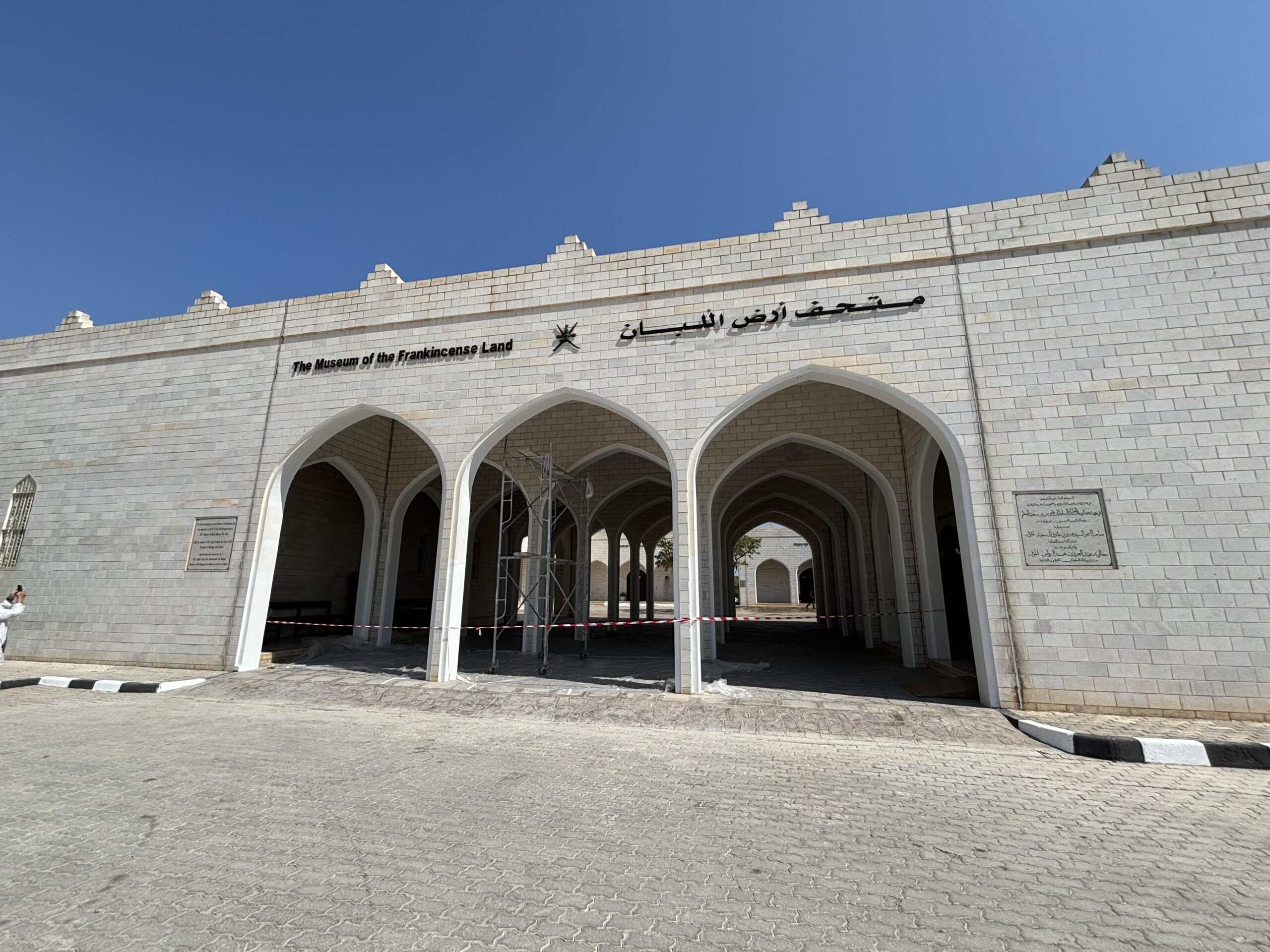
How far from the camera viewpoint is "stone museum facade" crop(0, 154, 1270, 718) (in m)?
5.56

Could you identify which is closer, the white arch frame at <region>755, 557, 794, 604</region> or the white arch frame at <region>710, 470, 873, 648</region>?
the white arch frame at <region>710, 470, 873, 648</region>

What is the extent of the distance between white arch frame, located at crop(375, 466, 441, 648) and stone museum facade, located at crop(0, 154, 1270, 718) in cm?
7

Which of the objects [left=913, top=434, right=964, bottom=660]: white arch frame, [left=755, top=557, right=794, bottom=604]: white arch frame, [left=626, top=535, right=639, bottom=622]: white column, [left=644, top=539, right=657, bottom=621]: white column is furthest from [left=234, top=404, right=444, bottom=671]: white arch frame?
[left=755, top=557, right=794, bottom=604]: white arch frame

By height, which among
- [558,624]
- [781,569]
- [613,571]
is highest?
[781,569]

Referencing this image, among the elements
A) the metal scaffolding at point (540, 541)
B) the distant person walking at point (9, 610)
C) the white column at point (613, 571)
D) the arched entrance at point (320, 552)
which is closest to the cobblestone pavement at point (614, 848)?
the metal scaffolding at point (540, 541)

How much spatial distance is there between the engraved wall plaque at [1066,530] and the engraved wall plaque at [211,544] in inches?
398

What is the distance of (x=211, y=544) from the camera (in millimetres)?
8039

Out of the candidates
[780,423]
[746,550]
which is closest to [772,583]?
[746,550]

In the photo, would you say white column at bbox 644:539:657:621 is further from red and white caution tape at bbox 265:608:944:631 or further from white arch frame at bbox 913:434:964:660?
white arch frame at bbox 913:434:964:660

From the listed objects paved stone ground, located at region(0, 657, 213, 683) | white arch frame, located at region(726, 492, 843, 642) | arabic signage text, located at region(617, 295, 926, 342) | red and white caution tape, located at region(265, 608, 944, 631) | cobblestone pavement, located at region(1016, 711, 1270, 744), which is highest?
arabic signage text, located at region(617, 295, 926, 342)

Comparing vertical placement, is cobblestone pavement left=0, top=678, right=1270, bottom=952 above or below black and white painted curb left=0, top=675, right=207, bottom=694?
below

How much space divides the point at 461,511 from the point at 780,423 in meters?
5.52

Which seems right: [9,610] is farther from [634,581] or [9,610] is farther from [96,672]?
[634,581]

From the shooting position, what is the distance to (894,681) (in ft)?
23.9
